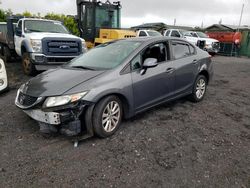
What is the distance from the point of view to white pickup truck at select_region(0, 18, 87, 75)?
24.0 ft

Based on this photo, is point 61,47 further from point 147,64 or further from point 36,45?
point 147,64

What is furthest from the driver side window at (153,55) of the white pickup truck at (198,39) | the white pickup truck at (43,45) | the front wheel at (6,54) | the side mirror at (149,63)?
the white pickup truck at (198,39)

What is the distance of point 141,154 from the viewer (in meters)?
3.19

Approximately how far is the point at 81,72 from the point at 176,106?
2422 millimetres

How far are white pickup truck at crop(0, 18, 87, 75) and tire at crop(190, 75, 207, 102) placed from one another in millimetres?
4448

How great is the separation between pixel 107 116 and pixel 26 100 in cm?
129

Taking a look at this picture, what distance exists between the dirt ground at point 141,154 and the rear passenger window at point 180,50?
4.01 feet

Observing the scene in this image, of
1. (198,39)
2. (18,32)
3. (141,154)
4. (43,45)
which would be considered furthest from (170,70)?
(198,39)

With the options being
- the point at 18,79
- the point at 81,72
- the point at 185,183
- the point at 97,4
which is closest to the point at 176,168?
the point at 185,183

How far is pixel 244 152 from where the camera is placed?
10.8 feet

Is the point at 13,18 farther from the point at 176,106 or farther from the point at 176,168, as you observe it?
the point at 176,168

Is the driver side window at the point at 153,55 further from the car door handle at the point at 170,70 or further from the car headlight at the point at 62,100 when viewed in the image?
the car headlight at the point at 62,100

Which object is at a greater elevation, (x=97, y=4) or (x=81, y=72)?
(x=97, y=4)

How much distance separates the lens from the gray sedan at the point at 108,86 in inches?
128
